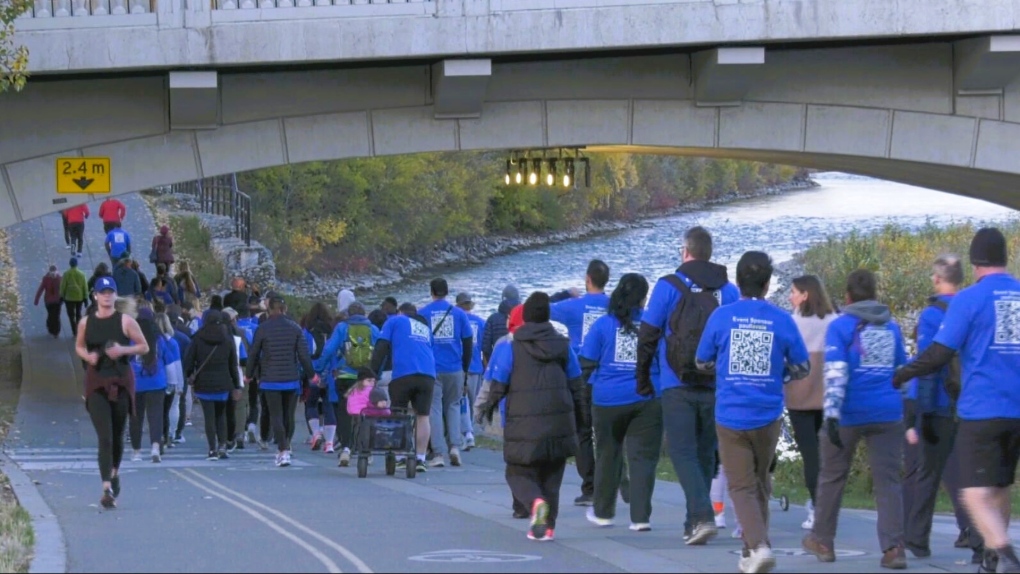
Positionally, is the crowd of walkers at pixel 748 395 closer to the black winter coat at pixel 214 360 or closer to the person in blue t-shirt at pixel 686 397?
the person in blue t-shirt at pixel 686 397

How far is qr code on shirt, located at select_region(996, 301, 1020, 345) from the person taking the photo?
28.1ft

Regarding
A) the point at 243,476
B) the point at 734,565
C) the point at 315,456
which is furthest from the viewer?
the point at 315,456

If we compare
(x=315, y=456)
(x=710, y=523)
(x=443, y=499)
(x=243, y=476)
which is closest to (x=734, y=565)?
(x=710, y=523)

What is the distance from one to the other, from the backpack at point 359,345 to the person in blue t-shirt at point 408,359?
1271mm

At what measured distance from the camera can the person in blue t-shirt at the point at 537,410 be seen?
10359 mm

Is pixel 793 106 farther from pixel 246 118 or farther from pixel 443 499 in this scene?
pixel 443 499

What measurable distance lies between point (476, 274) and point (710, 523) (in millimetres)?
45697

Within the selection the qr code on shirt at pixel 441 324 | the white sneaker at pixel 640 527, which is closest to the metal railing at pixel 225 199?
the qr code on shirt at pixel 441 324

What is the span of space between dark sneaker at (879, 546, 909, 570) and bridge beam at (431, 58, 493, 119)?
11.2m

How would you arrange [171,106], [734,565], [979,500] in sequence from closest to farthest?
[979,500] < [734,565] < [171,106]

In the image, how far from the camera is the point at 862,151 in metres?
21.0

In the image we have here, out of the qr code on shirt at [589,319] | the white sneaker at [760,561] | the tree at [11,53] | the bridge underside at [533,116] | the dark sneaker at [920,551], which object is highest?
the tree at [11,53]

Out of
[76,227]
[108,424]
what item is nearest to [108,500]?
[108,424]

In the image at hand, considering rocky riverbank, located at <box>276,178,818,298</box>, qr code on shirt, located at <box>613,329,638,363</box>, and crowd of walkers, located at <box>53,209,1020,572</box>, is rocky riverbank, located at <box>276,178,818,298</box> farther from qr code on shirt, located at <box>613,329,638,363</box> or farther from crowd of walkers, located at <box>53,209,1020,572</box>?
qr code on shirt, located at <box>613,329,638,363</box>
